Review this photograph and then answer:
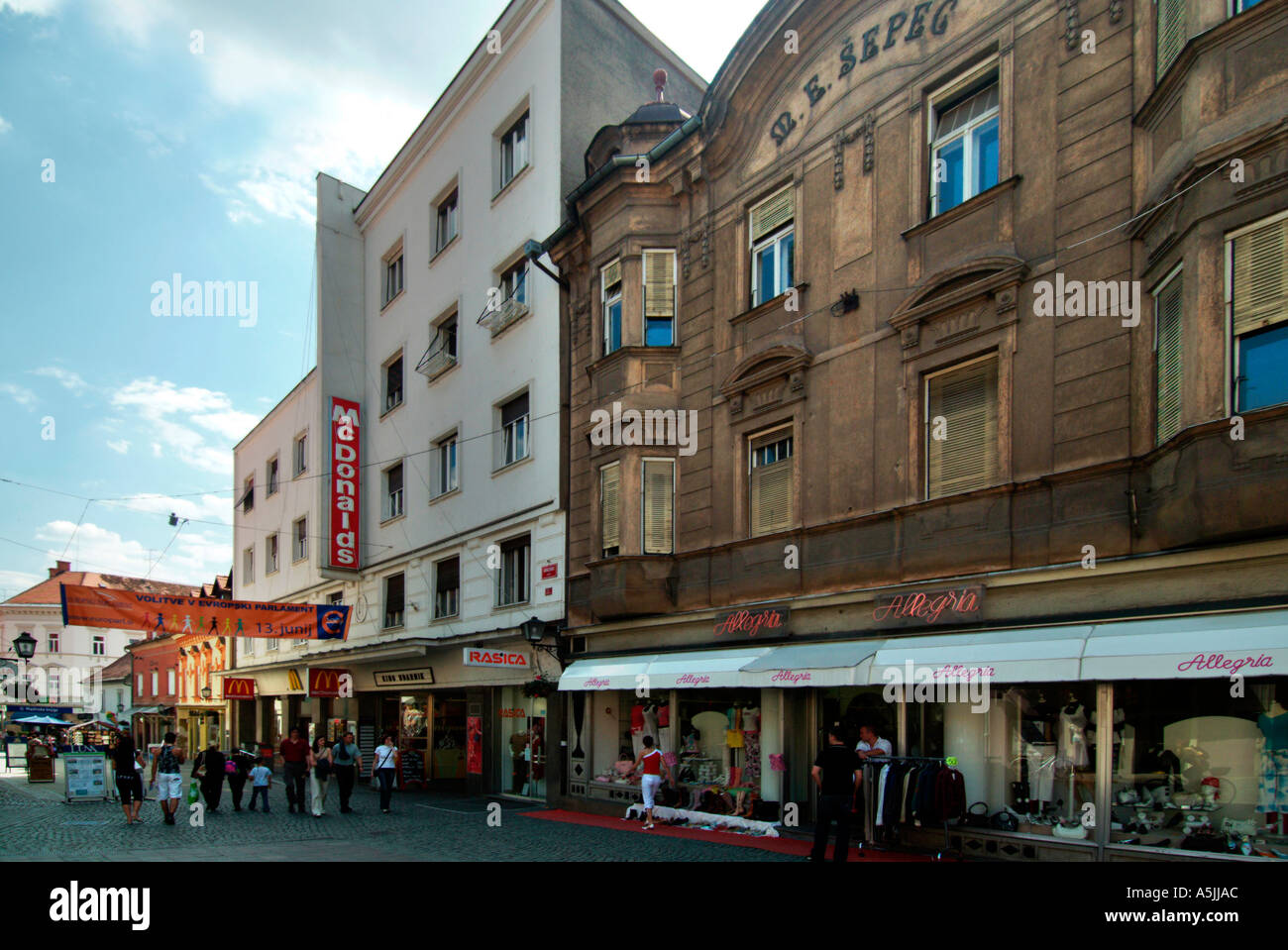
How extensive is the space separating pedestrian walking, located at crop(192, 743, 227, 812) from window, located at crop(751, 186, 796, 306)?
1346cm

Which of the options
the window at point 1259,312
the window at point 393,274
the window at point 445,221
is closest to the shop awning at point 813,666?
the window at point 1259,312

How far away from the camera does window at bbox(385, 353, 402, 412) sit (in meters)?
28.0

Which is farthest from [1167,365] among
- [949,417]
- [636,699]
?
[636,699]

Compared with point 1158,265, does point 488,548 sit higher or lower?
lower

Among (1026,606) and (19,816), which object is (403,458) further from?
(1026,606)

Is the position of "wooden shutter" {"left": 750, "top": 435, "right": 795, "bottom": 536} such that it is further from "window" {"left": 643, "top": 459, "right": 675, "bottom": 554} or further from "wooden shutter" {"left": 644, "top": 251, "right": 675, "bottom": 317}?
"wooden shutter" {"left": 644, "top": 251, "right": 675, "bottom": 317}

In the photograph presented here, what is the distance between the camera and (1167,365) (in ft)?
31.7

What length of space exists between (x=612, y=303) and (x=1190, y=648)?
12.1 metres

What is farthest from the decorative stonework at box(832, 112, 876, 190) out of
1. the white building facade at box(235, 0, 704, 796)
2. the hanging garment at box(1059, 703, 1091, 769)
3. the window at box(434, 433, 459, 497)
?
the window at box(434, 433, 459, 497)

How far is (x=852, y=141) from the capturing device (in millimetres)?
13867

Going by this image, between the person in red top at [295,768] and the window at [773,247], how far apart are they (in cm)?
1250

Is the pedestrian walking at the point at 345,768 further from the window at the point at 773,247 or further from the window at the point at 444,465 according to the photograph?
the window at the point at 773,247

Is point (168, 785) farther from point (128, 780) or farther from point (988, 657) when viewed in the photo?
point (988, 657)
